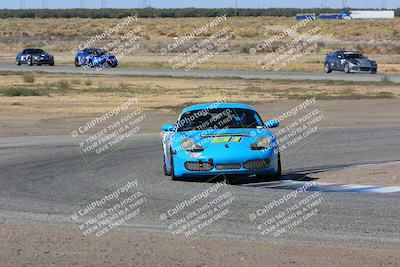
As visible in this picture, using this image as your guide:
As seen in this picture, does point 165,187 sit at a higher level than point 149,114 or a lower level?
higher

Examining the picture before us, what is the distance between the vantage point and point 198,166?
15.5 meters

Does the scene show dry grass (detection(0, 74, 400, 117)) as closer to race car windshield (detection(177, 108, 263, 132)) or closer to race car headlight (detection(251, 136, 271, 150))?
race car windshield (detection(177, 108, 263, 132))

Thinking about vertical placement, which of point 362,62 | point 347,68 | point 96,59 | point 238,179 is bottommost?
point 96,59

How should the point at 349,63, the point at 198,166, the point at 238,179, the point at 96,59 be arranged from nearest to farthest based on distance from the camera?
the point at 198,166, the point at 238,179, the point at 349,63, the point at 96,59

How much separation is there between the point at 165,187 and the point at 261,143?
1.76 m

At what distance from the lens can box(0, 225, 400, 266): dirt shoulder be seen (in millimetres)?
8867

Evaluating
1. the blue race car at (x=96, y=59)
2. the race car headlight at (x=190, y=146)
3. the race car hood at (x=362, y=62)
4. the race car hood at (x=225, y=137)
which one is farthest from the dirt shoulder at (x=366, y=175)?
the blue race car at (x=96, y=59)

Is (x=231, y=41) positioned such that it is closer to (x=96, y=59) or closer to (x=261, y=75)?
(x=96, y=59)

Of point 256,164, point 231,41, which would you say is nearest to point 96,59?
point 231,41

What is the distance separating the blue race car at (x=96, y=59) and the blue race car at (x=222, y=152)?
5074cm

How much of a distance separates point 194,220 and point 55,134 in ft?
51.4

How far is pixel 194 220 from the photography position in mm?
11273

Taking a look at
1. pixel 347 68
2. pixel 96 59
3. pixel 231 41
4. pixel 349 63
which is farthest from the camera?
pixel 231 41

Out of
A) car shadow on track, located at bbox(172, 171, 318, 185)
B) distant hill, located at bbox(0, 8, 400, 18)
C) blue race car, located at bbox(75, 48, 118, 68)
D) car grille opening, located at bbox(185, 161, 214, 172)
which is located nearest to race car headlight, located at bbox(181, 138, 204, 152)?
car grille opening, located at bbox(185, 161, 214, 172)
